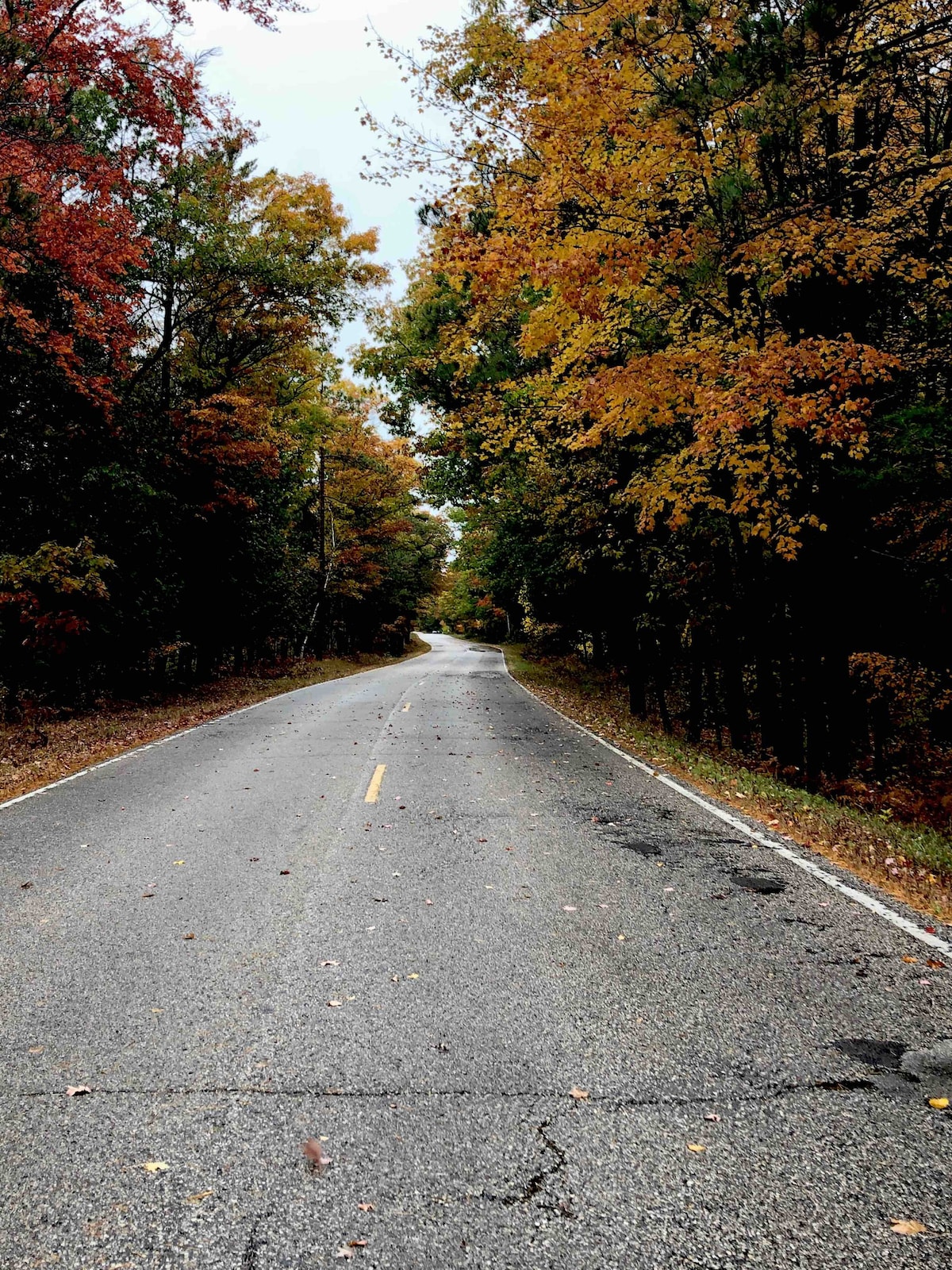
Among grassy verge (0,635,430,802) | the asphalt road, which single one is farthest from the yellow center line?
grassy verge (0,635,430,802)

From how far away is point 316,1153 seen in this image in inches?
102

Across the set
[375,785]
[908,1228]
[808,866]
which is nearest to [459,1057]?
[908,1228]

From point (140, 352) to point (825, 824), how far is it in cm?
1920

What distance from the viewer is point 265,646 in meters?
35.0

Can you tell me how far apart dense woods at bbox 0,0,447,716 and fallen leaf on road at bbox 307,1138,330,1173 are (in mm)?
11308

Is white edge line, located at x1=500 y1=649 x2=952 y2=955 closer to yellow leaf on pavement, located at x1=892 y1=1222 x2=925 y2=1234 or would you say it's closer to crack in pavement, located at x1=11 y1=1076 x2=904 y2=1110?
crack in pavement, located at x1=11 y1=1076 x2=904 y2=1110

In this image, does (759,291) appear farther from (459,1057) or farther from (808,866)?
(459,1057)

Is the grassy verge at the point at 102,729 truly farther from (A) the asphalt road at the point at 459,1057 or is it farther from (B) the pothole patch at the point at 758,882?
(B) the pothole patch at the point at 758,882

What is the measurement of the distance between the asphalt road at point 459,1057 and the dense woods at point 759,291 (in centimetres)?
511

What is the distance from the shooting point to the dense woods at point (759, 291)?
711 cm

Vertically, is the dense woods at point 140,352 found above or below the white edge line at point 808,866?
above

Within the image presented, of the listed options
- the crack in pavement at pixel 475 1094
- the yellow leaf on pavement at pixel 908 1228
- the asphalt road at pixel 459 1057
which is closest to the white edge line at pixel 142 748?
the asphalt road at pixel 459 1057

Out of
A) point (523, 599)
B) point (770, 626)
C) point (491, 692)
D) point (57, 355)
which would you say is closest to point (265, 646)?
point (523, 599)

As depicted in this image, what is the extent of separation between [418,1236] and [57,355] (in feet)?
51.6
